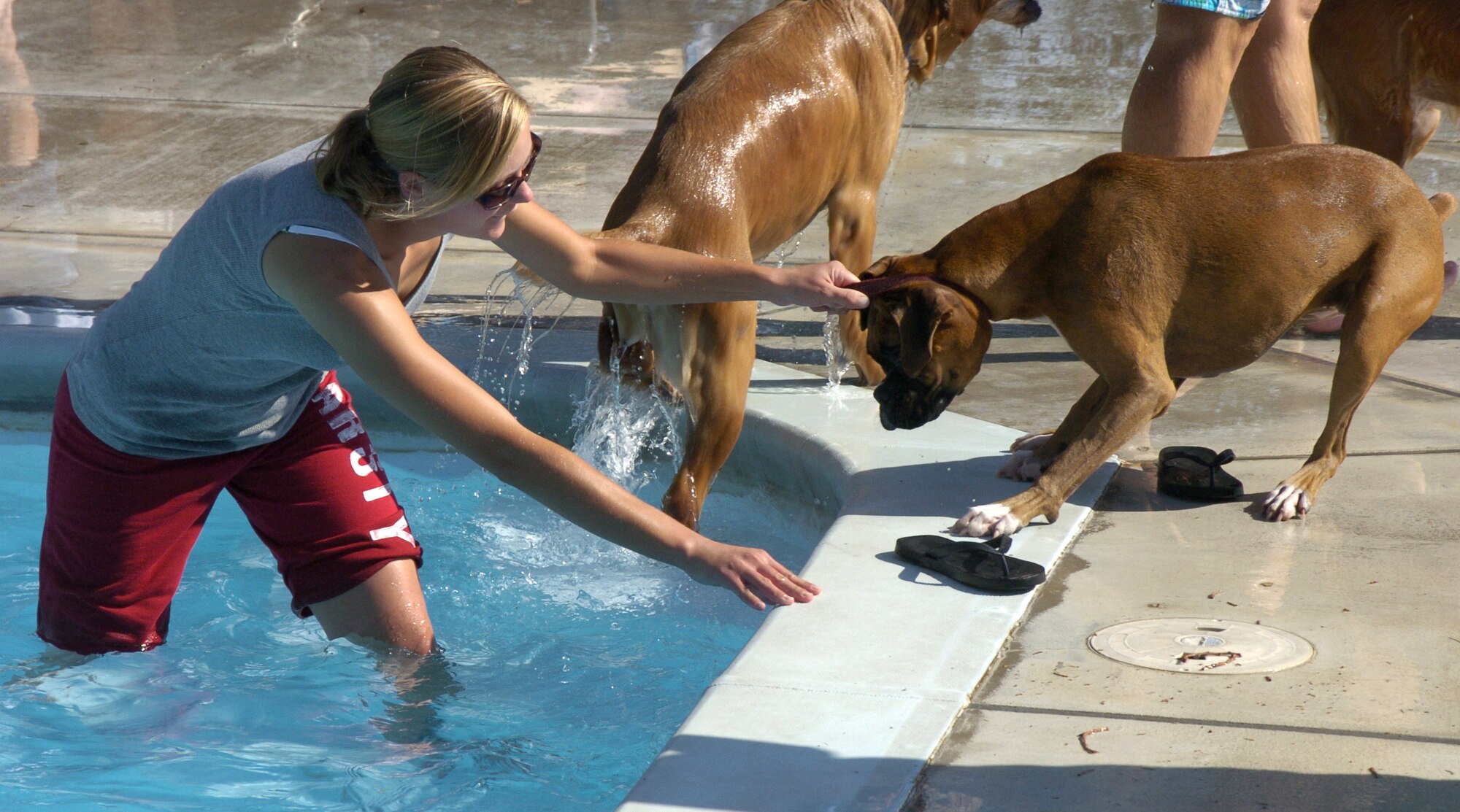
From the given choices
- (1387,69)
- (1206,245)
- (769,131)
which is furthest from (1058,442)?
→ (1387,69)

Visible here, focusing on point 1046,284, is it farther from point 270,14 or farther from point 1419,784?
point 270,14

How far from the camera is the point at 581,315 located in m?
5.75

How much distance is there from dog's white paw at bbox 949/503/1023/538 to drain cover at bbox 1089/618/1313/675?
48 centimetres

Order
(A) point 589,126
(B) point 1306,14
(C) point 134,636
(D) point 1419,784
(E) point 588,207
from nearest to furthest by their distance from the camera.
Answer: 1. (D) point 1419,784
2. (C) point 134,636
3. (B) point 1306,14
4. (E) point 588,207
5. (A) point 589,126

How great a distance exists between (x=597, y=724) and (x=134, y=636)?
1.09 meters

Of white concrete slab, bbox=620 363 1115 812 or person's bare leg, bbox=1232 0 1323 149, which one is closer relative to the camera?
white concrete slab, bbox=620 363 1115 812

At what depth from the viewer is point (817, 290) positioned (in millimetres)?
3311

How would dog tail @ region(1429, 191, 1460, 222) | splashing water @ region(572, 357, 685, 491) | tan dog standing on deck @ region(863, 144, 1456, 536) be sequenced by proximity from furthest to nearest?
splashing water @ region(572, 357, 685, 491) < dog tail @ region(1429, 191, 1460, 222) < tan dog standing on deck @ region(863, 144, 1456, 536)

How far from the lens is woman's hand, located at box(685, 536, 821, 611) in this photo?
8.21ft

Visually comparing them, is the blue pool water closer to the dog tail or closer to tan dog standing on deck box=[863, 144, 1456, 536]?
tan dog standing on deck box=[863, 144, 1456, 536]

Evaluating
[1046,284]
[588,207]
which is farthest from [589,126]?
[1046,284]

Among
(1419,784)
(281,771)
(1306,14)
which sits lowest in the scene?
(281,771)

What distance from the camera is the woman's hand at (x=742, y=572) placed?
2.50 metres

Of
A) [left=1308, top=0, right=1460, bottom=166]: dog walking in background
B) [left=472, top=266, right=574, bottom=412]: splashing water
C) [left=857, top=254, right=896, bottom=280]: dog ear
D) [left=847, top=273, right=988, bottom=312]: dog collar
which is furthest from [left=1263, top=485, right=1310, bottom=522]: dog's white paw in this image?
[left=1308, top=0, right=1460, bottom=166]: dog walking in background
